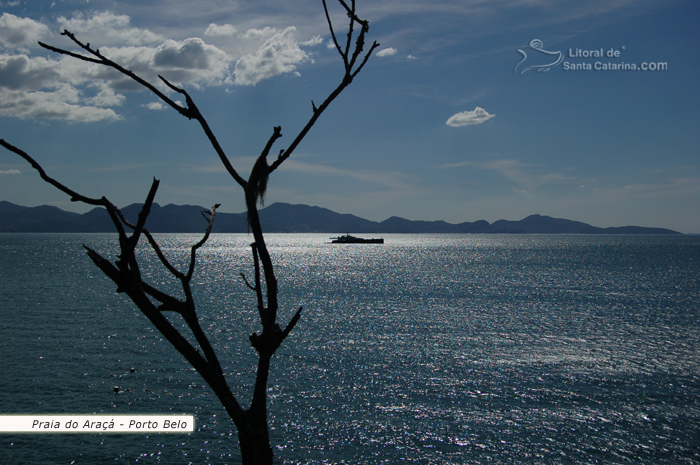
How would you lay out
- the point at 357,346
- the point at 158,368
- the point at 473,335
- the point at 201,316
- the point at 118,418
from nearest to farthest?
the point at 118,418
the point at 158,368
the point at 357,346
the point at 473,335
the point at 201,316

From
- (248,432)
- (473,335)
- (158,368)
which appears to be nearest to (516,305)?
(473,335)

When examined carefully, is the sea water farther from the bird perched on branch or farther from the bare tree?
the bird perched on branch

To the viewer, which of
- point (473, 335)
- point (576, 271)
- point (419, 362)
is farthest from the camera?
point (576, 271)

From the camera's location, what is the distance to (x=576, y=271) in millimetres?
123188

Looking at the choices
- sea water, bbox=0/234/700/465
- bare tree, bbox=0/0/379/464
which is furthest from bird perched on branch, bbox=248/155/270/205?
sea water, bbox=0/234/700/465

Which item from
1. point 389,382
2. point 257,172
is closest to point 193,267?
point 257,172

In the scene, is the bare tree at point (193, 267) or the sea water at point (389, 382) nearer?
the bare tree at point (193, 267)

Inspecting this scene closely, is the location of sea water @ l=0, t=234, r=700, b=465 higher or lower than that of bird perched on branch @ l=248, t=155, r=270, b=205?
lower

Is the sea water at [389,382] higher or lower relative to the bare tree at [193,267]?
lower

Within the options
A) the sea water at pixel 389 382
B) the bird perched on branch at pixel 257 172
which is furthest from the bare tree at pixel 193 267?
the sea water at pixel 389 382

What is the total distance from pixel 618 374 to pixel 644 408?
22.2 feet

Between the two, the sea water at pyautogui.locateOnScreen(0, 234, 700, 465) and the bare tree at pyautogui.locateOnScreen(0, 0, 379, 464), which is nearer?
the bare tree at pyautogui.locateOnScreen(0, 0, 379, 464)

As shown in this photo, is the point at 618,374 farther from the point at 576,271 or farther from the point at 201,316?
the point at 576,271

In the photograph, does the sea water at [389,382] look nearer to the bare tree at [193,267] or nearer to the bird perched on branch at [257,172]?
the bare tree at [193,267]
